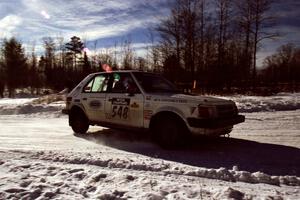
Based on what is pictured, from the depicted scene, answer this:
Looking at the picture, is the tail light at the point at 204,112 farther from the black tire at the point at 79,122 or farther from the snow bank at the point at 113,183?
the black tire at the point at 79,122

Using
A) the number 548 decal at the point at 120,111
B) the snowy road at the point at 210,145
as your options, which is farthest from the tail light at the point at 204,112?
the number 548 decal at the point at 120,111

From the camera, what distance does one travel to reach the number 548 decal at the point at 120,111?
7456mm

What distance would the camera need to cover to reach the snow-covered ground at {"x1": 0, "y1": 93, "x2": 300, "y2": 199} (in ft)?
14.1

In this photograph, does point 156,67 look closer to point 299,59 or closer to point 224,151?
point 224,151

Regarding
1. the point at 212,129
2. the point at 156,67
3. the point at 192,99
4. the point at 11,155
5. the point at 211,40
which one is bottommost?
the point at 11,155

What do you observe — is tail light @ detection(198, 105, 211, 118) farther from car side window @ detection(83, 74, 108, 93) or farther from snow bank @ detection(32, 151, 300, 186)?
car side window @ detection(83, 74, 108, 93)

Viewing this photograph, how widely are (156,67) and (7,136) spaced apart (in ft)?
74.2

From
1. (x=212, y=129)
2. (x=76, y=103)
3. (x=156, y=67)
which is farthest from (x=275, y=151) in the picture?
(x=156, y=67)

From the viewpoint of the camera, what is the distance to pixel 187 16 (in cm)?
2689

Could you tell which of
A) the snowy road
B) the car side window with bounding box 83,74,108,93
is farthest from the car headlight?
the car side window with bounding box 83,74,108,93

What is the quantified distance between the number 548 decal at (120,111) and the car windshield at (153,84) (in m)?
0.71

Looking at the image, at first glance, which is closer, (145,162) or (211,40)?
(145,162)

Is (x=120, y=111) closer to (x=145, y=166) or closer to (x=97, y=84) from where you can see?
(x=97, y=84)

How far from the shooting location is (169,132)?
674 centimetres
